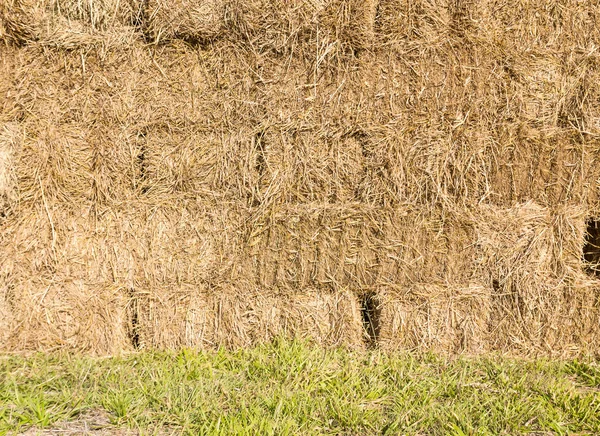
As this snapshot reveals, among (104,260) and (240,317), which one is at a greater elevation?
(104,260)

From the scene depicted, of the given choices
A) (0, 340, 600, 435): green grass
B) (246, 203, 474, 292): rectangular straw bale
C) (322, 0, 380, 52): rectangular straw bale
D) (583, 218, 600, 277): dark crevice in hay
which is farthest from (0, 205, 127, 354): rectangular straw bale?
(583, 218, 600, 277): dark crevice in hay

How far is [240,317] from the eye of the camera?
416cm

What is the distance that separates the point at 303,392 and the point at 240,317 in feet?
3.47

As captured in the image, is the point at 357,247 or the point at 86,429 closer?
the point at 86,429

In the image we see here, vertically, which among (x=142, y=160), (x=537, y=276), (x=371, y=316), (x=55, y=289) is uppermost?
(x=142, y=160)

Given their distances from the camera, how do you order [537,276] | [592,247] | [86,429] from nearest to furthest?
1. [86,429]
2. [537,276]
3. [592,247]

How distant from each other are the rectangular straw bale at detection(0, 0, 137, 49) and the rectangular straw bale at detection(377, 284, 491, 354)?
268 centimetres

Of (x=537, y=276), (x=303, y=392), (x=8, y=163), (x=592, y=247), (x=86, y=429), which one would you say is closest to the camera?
(x=86, y=429)

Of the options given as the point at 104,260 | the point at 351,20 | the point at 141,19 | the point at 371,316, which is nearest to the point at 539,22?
the point at 351,20

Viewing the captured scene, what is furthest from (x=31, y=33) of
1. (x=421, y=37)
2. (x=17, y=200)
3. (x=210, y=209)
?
(x=421, y=37)

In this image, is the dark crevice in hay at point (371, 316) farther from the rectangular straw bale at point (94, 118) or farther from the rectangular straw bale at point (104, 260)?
the rectangular straw bale at point (94, 118)

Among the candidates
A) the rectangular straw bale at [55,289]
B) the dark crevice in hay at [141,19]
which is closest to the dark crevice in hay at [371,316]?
the rectangular straw bale at [55,289]

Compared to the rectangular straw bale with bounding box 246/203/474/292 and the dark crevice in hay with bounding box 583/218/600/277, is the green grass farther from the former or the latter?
the dark crevice in hay with bounding box 583/218/600/277

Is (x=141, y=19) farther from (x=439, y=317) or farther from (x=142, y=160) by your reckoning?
(x=439, y=317)
